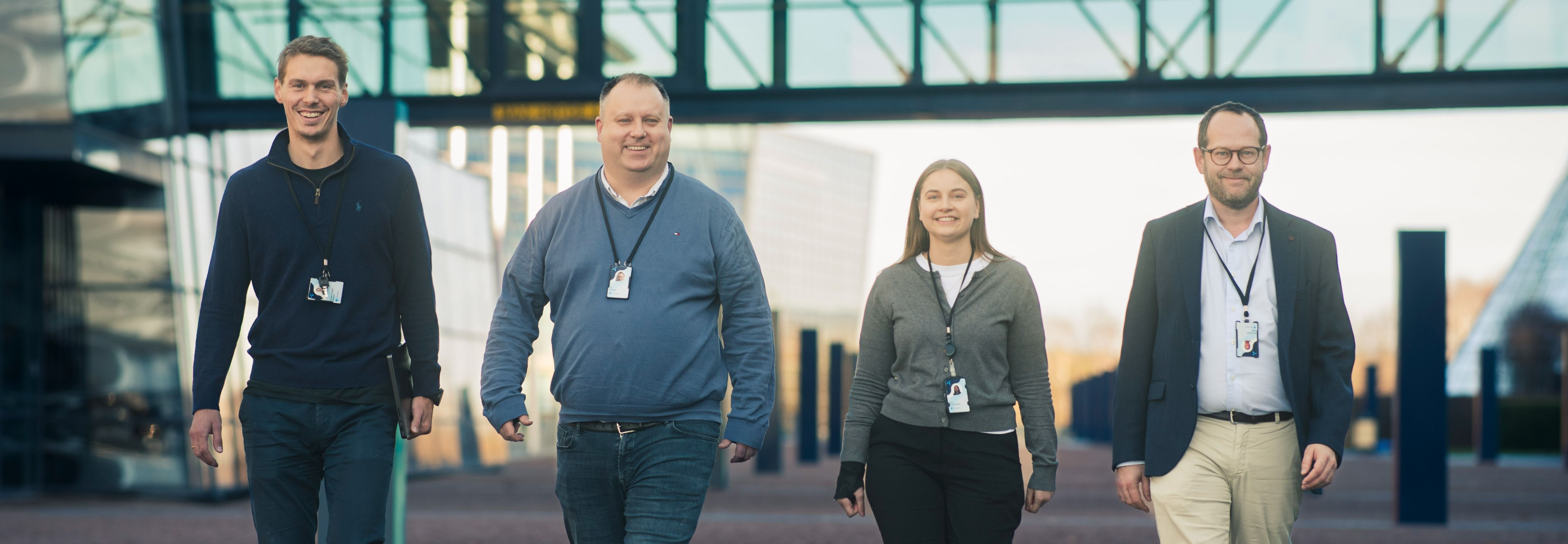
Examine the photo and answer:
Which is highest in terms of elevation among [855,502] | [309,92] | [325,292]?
[309,92]

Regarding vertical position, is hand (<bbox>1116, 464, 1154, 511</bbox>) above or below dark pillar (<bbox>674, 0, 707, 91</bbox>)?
below

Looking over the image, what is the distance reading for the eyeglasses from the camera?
4.29 metres

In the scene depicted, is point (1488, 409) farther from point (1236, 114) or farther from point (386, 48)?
point (1236, 114)

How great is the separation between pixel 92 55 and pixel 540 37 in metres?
4.58

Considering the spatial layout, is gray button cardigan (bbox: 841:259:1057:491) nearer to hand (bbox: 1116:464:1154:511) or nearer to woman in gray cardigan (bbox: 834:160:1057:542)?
woman in gray cardigan (bbox: 834:160:1057:542)

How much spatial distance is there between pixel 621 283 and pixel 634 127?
45 centimetres

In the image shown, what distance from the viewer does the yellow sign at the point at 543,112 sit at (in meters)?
11.8

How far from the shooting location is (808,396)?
24062mm

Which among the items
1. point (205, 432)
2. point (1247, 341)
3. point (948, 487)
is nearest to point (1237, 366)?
point (1247, 341)

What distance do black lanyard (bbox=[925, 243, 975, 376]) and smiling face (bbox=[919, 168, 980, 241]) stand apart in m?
0.11

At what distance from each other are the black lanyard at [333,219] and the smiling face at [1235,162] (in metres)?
2.68

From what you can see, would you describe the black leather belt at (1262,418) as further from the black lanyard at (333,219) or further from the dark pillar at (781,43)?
the dark pillar at (781,43)

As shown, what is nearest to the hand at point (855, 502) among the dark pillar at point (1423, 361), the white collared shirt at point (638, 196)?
the white collared shirt at point (638, 196)

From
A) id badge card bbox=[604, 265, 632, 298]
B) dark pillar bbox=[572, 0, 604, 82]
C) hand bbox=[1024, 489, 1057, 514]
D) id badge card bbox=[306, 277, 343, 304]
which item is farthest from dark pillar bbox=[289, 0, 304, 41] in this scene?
hand bbox=[1024, 489, 1057, 514]
